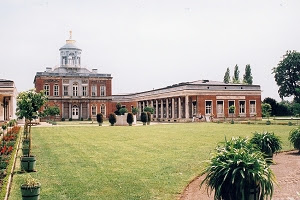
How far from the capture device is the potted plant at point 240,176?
636 centimetres

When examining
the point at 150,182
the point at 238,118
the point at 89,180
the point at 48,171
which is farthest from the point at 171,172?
the point at 238,118

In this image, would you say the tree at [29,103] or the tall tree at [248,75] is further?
the tall tree at [248,75]

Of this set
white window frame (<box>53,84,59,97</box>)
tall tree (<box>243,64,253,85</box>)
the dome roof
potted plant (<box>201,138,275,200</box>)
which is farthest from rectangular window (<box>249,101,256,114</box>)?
potted plant (<box>201,138,275,200</box>)

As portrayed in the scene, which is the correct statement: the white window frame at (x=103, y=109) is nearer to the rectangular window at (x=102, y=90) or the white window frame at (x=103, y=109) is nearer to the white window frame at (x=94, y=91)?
the rectangular window at (x=102, y=90)

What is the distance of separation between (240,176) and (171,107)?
54.3 meters

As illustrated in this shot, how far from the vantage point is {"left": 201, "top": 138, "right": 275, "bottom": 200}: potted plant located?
6.36 m

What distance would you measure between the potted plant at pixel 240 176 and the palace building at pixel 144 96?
45223 millimetres

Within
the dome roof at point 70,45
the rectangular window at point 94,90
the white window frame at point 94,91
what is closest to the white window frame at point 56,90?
the white window frame at point 94,91

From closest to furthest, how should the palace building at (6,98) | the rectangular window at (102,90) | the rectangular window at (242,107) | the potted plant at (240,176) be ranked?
1. the potted plant at (240,176)
2. the palace building at (6,98)
3. the rectangular window at (242,107)
4. the rectangular window at (102,90)

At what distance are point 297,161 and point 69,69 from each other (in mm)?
61761

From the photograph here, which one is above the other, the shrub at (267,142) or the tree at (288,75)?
the tree at (288,75)

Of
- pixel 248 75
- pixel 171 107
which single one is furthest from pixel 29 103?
pixel 248 75

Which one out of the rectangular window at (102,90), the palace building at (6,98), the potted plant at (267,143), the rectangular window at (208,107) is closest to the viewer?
the potted plant at (267,143)

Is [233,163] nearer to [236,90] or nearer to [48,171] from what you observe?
[48,171]
